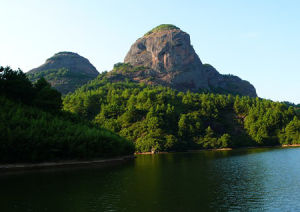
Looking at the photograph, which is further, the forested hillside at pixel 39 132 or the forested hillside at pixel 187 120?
the forested hillside at pixel 187 120

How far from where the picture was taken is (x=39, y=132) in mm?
54406

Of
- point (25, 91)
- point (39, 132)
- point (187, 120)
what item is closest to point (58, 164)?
point (39, 132)

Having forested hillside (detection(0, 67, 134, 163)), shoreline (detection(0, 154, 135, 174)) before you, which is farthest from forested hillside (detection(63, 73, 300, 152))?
shoreline (detection(0, 154, 135, 174))

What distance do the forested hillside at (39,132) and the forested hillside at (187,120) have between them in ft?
148

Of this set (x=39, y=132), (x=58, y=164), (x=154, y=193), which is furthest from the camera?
(x=58, y=164)

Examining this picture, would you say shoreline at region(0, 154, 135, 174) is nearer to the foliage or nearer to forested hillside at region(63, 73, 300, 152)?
the foliage

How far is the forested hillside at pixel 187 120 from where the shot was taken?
125m

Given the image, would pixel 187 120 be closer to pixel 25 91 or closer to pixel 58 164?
pixel 25 91

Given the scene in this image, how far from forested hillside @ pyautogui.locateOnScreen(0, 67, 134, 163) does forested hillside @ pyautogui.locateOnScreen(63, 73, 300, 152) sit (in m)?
45.3

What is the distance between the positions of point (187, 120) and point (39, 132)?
90.3m

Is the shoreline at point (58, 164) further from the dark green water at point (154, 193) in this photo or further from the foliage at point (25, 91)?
the foliage at point (25, 91)

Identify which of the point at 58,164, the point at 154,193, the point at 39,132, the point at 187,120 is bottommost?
the point at 154,193

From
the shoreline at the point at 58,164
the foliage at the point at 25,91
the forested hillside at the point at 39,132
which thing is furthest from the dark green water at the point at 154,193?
the foliage at the point at 25,91

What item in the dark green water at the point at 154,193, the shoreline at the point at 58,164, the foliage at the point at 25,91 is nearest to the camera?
the dark green water at the point at 154,193
